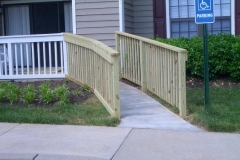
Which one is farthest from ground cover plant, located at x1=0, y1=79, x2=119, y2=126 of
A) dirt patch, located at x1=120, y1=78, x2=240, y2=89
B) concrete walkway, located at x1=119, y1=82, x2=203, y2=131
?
dirt patch, located at x1=120, y1=78, x2=240, y2=89

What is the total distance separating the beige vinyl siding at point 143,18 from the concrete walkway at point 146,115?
371cm

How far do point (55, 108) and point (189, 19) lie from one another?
6.09 m

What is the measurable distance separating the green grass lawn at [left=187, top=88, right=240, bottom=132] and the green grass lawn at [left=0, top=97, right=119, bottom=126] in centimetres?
163

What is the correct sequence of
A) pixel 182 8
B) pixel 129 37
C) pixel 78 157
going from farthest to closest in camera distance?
1. pixel 182 8
2. pixel 129 37
3. pixel 78 157

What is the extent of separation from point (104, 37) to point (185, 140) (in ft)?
19.3

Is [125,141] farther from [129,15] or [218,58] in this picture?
[129,15]

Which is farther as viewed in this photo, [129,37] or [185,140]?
[129,37]

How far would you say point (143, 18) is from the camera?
46.5 feet

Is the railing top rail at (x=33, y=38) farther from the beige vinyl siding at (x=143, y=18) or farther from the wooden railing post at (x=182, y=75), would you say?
the wooden railing post at (x=182, y=75)

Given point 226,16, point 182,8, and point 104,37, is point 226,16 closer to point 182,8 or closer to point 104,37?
point 182,8

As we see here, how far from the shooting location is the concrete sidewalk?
6.93 m

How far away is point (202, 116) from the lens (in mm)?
8789

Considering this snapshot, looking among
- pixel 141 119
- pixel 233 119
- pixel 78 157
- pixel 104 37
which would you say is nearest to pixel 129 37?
pixel 104 37

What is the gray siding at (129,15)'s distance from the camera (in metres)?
13.4
